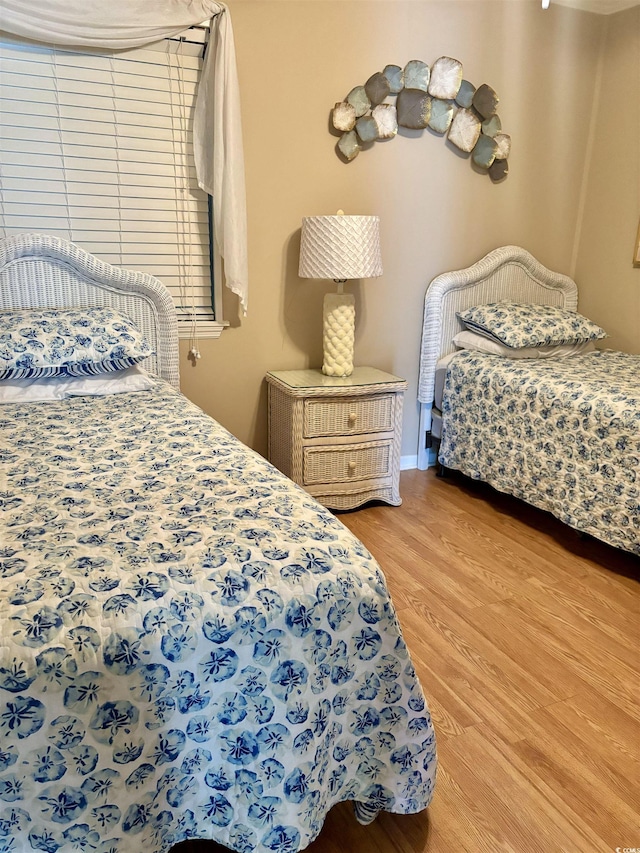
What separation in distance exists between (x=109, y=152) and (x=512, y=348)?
6.61 ft

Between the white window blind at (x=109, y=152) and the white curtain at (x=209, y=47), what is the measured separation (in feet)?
0.24

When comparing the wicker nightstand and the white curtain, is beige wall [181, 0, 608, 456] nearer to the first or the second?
the white curtain

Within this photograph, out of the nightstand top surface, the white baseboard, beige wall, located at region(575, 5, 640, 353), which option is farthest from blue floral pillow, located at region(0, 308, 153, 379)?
beige wall, located at region(575, 5, 640, 353)

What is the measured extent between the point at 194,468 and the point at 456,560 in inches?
52.5

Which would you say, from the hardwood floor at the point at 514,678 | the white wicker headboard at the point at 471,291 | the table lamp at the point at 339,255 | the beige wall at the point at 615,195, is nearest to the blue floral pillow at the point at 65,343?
the table lamp at the point at 339,255

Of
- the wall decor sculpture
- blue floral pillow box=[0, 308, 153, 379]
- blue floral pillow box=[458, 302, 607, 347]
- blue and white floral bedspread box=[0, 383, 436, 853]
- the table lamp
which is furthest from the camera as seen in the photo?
blue floral pillow box=[458, 302, 607, 347]

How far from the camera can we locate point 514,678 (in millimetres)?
1843

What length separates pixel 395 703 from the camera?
4.08 feet

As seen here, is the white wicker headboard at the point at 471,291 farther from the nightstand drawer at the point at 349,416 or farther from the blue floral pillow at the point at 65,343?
the blue floral pillow at the point at 65,343

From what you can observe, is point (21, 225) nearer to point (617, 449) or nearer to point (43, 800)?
point (43, 800)

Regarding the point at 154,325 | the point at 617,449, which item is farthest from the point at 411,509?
the point at 154,325

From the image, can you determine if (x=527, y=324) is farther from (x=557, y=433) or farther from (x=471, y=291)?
(x=557, y=433)

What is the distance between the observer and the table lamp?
8.82 ft

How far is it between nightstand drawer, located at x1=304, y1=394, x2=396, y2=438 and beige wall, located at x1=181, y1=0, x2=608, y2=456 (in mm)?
421
